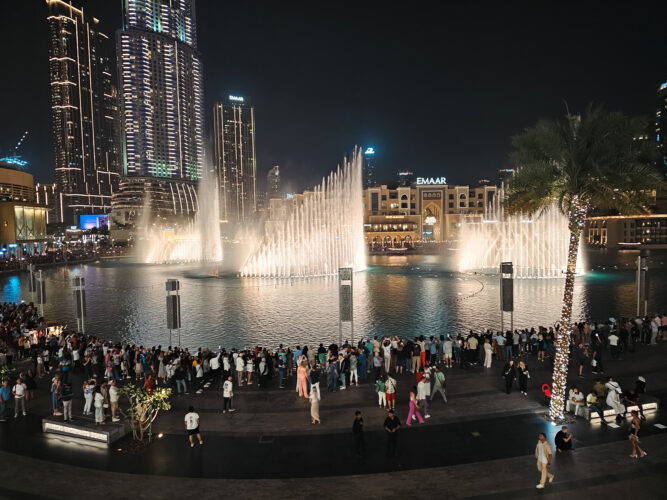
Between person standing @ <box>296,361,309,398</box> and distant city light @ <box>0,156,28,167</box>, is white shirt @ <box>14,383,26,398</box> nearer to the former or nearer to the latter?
person standing @ <box>296,361,309,398</box>

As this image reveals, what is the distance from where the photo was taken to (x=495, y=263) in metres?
58.0

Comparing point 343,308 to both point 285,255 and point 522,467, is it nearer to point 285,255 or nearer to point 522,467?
point 522,467

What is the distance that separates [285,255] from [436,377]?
1537 inches

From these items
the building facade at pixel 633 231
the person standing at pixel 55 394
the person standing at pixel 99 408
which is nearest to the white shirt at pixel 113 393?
the person standing at pixel 99 408

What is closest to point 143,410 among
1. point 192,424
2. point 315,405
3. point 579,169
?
point 192,424

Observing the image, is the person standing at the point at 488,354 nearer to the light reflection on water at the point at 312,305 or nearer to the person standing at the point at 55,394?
the light reflection on water at the point at 312,305

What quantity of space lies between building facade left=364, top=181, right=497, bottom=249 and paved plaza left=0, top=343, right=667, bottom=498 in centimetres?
12310

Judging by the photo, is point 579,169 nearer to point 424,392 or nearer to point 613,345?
point 424,392

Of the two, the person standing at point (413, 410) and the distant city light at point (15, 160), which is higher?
the distant city light at point (15, 160)

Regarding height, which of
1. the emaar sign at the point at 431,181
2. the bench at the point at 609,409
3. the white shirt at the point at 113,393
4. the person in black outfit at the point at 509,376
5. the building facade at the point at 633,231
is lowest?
the bench at the point at 609,409

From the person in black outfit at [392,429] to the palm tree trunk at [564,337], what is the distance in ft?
15.5

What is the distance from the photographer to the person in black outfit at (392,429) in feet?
33.4

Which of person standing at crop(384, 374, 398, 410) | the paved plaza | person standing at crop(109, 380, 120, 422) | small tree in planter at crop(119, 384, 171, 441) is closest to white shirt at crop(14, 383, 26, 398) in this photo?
the paved plaza

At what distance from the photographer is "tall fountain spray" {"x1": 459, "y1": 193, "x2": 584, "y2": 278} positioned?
4984 centimetres
